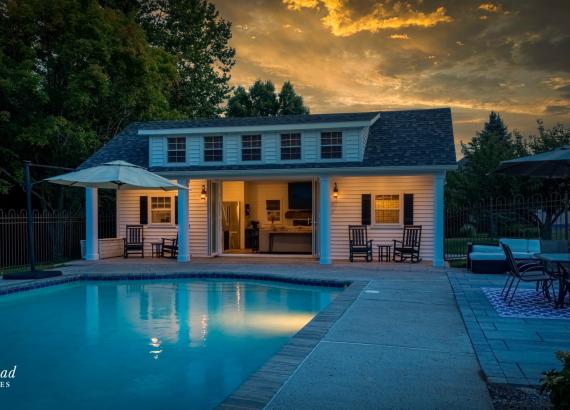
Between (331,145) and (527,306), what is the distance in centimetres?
846

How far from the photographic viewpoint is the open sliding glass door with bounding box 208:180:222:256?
16609mm

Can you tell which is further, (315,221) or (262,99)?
(262,99)

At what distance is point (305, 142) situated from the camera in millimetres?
15281

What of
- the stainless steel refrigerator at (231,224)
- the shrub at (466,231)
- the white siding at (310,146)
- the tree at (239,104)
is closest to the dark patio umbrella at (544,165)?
the white siding at (310,146)

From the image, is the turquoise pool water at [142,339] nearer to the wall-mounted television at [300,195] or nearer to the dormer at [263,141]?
the dormer at [263,141]

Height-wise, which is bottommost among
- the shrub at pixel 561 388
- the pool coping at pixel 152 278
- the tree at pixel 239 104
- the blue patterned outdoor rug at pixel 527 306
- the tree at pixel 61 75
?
the pool coping at pixel 152 278

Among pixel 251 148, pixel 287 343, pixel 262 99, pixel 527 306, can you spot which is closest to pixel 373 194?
pixel 251 148

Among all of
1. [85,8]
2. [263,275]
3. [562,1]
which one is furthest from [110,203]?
[562,1]

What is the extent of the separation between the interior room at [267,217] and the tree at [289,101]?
578 inches

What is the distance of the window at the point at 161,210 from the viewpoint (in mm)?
17172

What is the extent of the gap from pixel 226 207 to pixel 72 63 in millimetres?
7634

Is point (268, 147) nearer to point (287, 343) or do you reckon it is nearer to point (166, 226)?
point (166, 226)

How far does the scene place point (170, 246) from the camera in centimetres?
1634

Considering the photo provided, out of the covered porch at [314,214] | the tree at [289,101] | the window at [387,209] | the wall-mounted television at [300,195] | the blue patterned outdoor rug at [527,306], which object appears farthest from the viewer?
the tree at [289,101]
